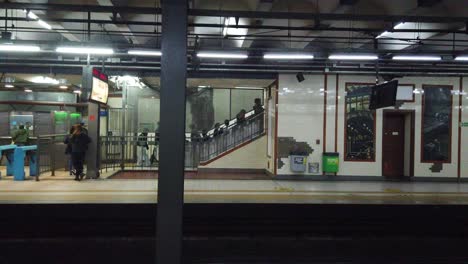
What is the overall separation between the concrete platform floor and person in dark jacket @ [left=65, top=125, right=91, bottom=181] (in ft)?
1.35

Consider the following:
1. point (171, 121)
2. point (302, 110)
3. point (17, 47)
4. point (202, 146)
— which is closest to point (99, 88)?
point (17, 47)

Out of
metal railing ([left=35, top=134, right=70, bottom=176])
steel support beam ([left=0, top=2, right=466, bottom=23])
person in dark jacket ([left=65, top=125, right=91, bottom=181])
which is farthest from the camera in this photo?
metal railing ([left=35, top=134, right=70, bottom=176])

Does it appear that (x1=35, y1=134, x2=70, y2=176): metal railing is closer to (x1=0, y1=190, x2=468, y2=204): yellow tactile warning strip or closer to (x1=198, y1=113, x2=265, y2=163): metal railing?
(x1=0, y1=190, x2=468, y2=204): yellow tactile warning strip

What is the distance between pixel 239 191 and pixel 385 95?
4481 mm

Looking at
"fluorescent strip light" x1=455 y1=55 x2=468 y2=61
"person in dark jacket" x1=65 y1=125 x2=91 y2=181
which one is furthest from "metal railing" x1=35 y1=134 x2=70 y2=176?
"fluorescent strip light" x1=455 y1=55 x2=468 y2=61

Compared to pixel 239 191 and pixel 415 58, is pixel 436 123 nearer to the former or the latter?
pixel 415 58

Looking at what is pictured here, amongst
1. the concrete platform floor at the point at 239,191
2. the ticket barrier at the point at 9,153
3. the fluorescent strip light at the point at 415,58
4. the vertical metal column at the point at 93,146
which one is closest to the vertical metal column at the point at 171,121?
the concrete platform floor at the point at 239,191

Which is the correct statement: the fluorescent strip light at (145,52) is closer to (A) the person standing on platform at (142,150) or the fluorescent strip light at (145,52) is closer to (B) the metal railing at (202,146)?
(A) the person standing on platform at (142,150)

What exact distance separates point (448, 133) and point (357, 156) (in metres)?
3.23

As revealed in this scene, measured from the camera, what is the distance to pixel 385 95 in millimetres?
9359

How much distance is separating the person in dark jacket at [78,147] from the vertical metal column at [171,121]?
808cm

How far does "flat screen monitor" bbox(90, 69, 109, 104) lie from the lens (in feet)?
30.5

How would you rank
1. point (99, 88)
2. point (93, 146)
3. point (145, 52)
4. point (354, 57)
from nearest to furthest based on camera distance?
point (354, 57) < point (145, 52) < point (99, 88) < point (93, 146)
